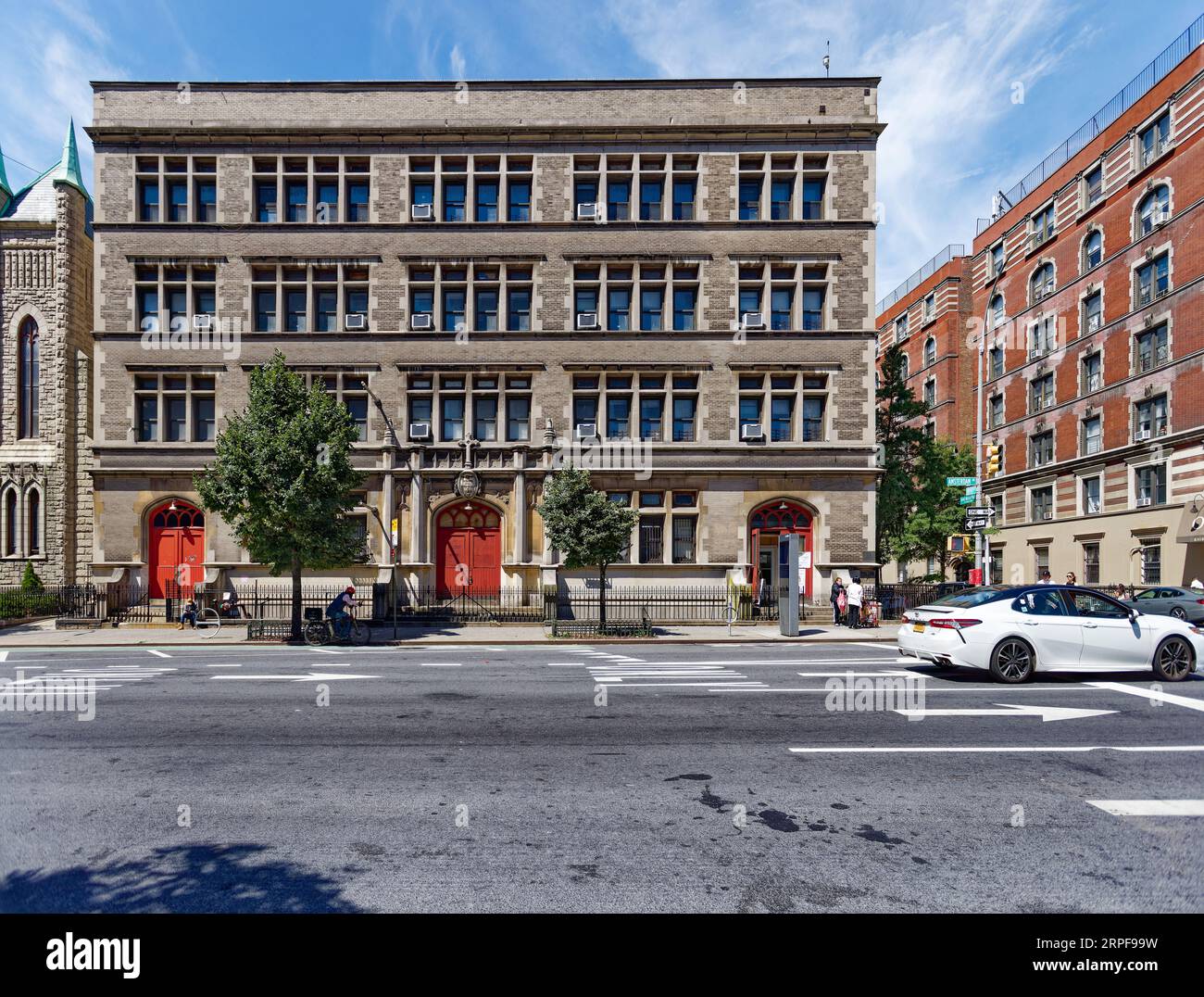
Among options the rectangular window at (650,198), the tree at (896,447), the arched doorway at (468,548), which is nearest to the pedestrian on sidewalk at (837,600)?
the tree at (896,447)

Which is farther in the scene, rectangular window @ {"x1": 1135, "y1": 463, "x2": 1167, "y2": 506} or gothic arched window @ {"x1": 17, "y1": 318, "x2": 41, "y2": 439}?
gothic arched window @ {"x1": 17, "y1": 318, "x2": 41, "y2": 439}

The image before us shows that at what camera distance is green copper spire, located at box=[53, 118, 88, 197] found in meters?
29.2

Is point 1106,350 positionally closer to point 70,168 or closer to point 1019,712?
point 1019,712

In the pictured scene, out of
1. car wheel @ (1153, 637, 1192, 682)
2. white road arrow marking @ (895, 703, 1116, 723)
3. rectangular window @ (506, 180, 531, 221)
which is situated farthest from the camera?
rectangular window @ (506, 180, 531, 221)

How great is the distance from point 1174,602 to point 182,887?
84.5ft

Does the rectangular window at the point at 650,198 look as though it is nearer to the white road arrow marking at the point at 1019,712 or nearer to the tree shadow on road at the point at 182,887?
the white road arrow marking at the point at 1019,712

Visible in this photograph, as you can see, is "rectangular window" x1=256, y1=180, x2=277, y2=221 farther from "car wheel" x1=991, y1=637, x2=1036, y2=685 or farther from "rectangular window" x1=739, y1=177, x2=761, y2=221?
"car wheel" x1=991, y1=637, x2=1036, y2=685

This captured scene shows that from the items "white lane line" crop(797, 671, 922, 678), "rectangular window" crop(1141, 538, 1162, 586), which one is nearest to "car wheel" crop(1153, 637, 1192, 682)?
"white lane line" crop(797, 671, 922, 678)

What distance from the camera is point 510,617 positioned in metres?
23.0

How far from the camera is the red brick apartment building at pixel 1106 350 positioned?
88.5 feet

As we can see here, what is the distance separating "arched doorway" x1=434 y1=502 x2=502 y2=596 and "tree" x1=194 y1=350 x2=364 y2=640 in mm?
5947

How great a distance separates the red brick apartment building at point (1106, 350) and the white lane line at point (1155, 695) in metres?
21.2
